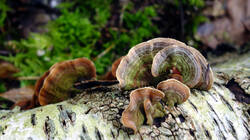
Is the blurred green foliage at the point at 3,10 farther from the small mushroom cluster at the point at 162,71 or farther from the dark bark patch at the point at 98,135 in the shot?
the dark bark patch at the point at 98,135

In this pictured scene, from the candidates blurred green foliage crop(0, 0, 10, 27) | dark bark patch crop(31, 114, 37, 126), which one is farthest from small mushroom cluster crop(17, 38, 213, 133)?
blurred green foliage crop(0, 0, 10, 27)

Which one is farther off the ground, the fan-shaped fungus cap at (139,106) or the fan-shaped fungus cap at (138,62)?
the fan-shaped fungus cap at (138,62)

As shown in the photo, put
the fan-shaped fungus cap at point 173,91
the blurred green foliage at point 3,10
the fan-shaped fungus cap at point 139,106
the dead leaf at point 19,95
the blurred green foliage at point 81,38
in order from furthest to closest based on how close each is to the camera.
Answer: the blurred green foliage at point 3,10, the blurred green foliage at point 81,38, the dead leaf at point 19,95, the fan-shaped fungus cap at point 173,91, the fan-shaped fungus cap at point 139,106

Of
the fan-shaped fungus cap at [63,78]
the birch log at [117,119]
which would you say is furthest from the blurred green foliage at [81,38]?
the birch log at [117,119]

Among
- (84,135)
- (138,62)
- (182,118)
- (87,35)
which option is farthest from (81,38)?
(182,118)

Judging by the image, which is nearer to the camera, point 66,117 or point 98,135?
point 98,135

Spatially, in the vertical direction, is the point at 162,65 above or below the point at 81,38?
below

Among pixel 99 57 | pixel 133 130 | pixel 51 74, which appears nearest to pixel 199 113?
pixel 133 130

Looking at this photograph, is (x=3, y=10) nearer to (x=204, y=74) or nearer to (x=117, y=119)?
(x=117, y=119)
